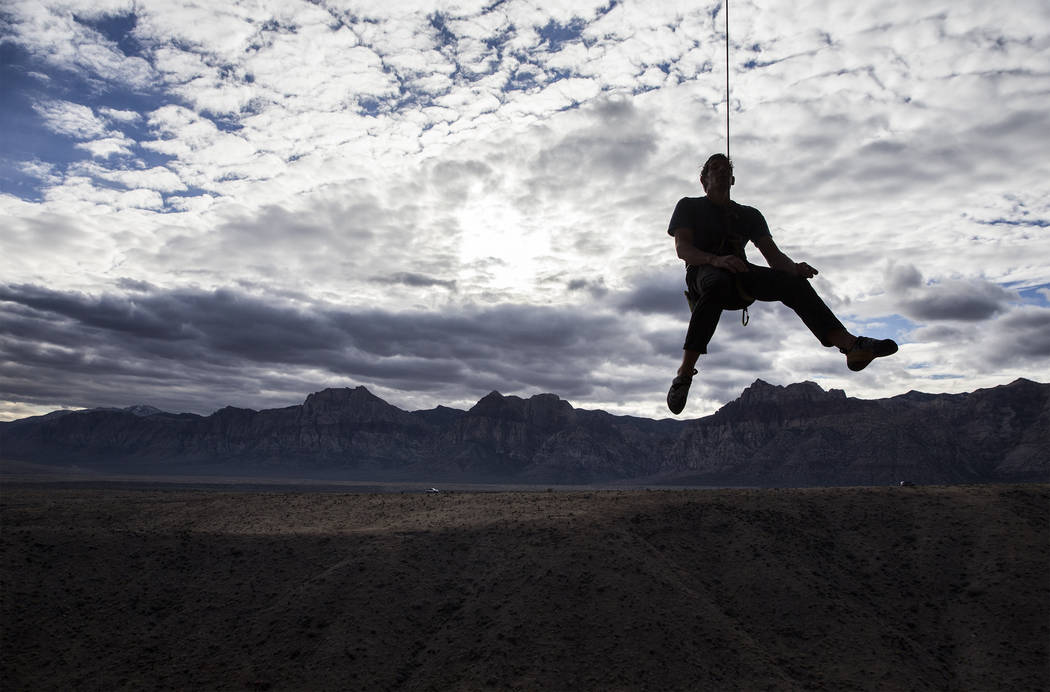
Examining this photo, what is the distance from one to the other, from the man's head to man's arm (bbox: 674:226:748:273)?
0.65 meters

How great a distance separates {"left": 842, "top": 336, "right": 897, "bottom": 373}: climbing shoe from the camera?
6492 millimetres

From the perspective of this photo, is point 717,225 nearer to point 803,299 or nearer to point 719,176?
point 719,176

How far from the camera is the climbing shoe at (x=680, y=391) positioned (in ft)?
26.3

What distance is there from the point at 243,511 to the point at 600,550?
33568 mm

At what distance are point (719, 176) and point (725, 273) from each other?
49.3 inches

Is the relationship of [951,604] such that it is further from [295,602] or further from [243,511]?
[243,511]

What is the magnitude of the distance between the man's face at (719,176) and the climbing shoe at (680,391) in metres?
2.06

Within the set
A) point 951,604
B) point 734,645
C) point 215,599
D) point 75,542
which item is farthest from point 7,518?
point 951,604

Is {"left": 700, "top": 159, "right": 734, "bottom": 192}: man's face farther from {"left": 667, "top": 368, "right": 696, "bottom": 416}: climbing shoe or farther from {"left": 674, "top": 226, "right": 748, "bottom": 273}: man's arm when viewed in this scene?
{"left": 667, "top": 368, "right": 696, "bottom": 416}: climbing shoe

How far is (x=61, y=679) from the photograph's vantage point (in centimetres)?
3281

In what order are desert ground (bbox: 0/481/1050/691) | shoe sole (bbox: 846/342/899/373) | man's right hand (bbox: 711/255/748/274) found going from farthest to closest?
desert ground (bbox: 0/481/1050/691) < man's right hand (bbox: 711/255/748/274) < shoe sole (bbox: 846/342/899/373)

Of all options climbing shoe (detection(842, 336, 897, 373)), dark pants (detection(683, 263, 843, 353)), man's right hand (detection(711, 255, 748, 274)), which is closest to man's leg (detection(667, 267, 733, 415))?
dark pants (detection(683, 263, 843, 353))

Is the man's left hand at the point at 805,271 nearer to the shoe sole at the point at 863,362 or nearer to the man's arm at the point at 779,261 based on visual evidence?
the man's arm at the point at 779,261

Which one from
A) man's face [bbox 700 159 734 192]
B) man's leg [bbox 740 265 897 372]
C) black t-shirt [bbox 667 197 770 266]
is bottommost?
man's leg [bbox 740 265 897 372]
